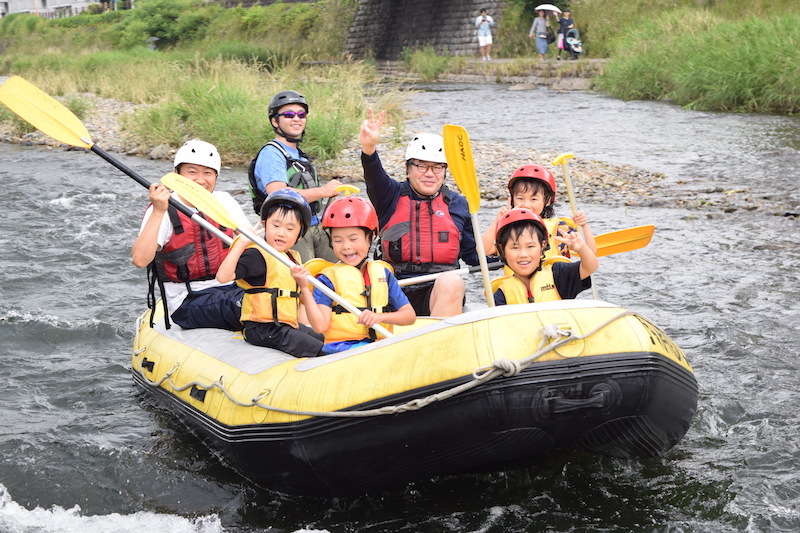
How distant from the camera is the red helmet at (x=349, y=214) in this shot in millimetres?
3664

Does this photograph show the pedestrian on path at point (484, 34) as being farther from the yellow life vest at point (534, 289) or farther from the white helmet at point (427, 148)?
the yellow life vest at point (534, 289)

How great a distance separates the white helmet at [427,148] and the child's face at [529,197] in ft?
1.30

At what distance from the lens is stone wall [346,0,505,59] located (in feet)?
90.3

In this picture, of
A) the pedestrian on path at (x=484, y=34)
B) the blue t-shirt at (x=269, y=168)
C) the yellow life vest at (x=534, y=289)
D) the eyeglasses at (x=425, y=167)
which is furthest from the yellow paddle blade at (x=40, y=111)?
the pedestrian on path at (x=484, y=34)

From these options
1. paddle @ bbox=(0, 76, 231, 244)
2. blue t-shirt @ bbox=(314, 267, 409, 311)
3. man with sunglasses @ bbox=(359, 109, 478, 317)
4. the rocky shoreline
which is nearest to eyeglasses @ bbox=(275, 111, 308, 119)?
man with sunglasses @ bbox=(359, 109, 478, 317)

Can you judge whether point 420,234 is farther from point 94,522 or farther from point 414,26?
point 414,26

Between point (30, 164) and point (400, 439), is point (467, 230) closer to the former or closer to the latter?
point (400, 439)

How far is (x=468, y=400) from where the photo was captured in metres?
3.13

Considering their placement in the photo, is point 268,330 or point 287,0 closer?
point 268,330

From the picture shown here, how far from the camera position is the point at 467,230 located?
4.79 m

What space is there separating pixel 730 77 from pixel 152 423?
42.3ft

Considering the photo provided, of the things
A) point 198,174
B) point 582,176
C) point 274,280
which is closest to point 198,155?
point 198,174

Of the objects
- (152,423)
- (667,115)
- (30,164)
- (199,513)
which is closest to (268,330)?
(199,513)

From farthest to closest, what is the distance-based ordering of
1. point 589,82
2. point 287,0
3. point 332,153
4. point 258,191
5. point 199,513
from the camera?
point 287,0
point 589,82
point 332,153
point 258,191
point 199,513
